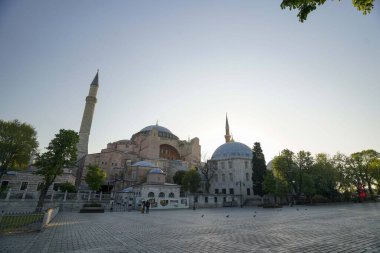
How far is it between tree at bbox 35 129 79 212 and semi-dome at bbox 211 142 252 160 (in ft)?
113

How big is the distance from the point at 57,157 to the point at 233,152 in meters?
37.2

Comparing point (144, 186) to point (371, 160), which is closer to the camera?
point (144, 186)

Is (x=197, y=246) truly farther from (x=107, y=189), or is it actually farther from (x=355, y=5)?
(x=107, y=189)

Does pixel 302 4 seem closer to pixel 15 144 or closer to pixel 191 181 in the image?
pixel 191 181

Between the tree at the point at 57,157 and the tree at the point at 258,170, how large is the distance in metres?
33.6

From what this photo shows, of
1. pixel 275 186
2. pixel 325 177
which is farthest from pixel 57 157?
pixel 325 177

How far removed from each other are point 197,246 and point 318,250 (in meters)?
3.63

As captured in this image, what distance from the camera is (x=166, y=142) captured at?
62031mm

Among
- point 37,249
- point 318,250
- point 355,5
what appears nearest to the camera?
point 355,5

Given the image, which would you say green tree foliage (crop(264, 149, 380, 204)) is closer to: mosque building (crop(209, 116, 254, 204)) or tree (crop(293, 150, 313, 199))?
tree (crop(293, 150, 313, 199))

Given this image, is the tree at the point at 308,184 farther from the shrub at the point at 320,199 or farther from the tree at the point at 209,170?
the tree at the point at 209,170

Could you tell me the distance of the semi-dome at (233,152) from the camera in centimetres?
4981

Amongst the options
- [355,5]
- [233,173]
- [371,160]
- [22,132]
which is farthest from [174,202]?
[371,160]

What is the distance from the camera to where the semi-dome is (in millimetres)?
49812
